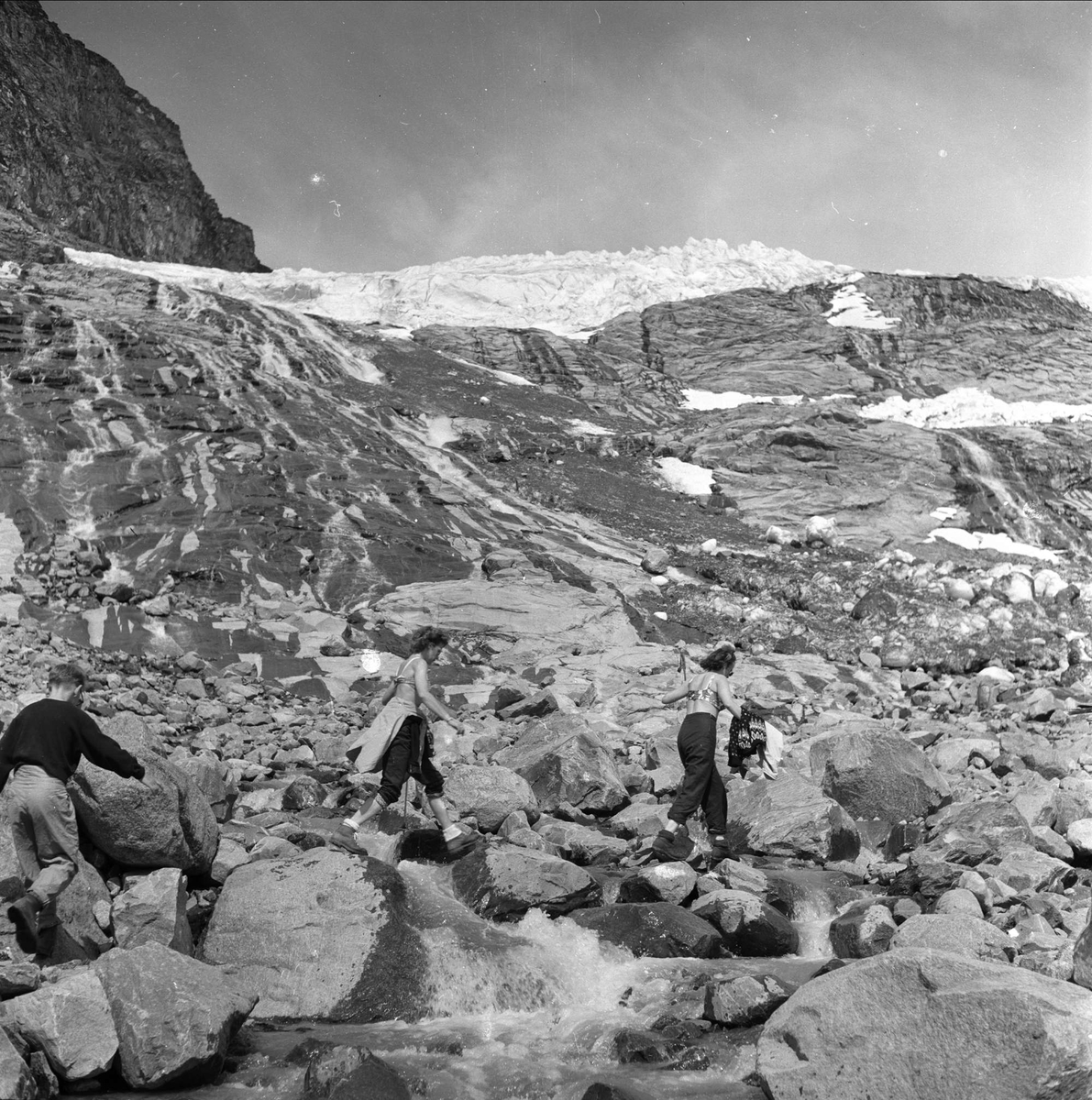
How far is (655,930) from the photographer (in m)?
6.21

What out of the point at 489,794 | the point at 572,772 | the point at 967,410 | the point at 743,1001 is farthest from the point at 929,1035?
the point at 967,410

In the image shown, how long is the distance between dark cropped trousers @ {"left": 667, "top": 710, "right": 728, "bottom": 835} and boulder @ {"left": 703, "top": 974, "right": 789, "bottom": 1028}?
2.40 m

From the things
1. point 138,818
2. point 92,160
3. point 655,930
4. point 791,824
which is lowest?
point 655,930

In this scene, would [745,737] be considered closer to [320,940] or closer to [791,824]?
[791,824]

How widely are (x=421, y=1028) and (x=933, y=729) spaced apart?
8.69m

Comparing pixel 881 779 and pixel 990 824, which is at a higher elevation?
pixel 881 779

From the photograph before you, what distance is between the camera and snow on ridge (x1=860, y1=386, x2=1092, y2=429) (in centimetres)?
5253

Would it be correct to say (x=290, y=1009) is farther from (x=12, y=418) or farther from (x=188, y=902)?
(x=12, y=418)

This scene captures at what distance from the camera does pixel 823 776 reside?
31.3ft

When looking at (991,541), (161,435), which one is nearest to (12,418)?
(161,435)

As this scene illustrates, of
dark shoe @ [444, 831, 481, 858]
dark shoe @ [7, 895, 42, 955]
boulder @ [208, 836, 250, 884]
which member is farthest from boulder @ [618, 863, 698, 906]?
dark shoe @ [7, 895, 42, 955]

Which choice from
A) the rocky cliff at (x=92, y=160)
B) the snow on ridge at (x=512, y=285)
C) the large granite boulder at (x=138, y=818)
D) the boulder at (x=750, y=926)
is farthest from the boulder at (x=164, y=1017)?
the rocky cliff at (x=92, y=160)

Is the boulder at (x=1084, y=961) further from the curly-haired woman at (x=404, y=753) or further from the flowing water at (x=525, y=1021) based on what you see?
the curly-haired woman at (x=404, y=753)

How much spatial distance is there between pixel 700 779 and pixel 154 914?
422 cm
